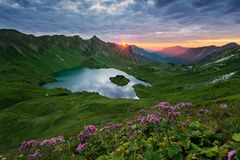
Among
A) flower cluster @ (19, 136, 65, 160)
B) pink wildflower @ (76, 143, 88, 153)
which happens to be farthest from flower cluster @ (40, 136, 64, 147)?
pink wildflower @ (76, 143, 88, 153)

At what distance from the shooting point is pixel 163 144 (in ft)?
27.4

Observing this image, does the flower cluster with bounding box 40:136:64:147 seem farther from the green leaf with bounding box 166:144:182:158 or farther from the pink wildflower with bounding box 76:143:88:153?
the green leaf with bounding box 166:144:182:158

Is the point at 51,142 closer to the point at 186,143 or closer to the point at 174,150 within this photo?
the point at 186,143

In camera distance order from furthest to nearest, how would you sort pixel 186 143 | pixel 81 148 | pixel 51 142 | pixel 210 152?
pixel 51 142
pixel 81 148
pixel 186 143
pixel 210 152

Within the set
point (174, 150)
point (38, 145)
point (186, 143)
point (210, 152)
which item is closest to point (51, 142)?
point (38, 145)

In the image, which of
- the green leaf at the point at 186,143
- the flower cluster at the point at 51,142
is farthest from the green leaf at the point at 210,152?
the flower cluster at the point at 51,142

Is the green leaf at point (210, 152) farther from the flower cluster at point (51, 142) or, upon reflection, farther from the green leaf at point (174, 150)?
the flower cluster at point (51, 142)

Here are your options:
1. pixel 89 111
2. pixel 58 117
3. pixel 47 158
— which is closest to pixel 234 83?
pixel 89 111

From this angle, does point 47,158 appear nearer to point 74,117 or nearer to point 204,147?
point 204,147

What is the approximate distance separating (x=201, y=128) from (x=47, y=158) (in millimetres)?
7439

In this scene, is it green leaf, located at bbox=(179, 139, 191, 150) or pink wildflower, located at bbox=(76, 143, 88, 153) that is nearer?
green leaf, located at bbox=(179, 139, 191, 150)

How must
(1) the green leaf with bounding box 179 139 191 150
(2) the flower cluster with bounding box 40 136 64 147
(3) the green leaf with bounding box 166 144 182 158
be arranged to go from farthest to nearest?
(2) the flower cluster with bounding box 40 136 64 147 < (1) the green leaf with bounding box 179 139 191 150 < (3) the green leaf with bounding box 166 144 182 158

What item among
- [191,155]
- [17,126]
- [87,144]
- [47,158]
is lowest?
[17,126]

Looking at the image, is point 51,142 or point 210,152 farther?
point 51,142
